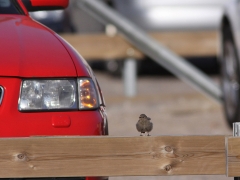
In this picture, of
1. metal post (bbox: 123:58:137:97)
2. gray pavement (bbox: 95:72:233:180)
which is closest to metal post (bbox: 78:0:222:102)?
gray pavement (bbox: 95:72:233:180)

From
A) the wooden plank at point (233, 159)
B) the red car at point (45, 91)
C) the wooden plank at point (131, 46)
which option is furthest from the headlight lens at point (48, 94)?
the wooden plank at point (131, 46)

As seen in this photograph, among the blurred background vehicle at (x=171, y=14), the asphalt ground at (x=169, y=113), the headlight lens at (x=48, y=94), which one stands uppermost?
the blurred background vehicle at (x=171, y=14)

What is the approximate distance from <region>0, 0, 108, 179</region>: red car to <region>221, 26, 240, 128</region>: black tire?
4.11 metres

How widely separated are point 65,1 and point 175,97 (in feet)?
17.6

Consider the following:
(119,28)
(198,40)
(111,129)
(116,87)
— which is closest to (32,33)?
(111,129)

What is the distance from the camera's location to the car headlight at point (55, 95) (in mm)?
3518

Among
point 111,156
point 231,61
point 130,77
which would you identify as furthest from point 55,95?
point 130,77

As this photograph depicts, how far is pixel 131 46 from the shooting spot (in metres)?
9.84

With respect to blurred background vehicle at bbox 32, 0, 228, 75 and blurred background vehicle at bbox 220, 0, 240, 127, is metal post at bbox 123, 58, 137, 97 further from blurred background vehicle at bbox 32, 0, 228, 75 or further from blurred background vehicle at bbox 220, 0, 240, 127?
blurred background vehicle at bbox 220, 0, 240, 127

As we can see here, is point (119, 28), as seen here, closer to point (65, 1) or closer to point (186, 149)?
point (65, 1)

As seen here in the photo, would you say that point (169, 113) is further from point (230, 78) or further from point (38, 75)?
point (38, 75)

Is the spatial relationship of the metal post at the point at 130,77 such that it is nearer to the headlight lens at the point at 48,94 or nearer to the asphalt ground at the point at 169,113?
the asphalt ground at the point at 169,113

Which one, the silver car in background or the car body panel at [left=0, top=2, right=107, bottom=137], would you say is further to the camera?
the silver car in background

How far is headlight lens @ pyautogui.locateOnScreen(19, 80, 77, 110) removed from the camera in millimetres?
3516
